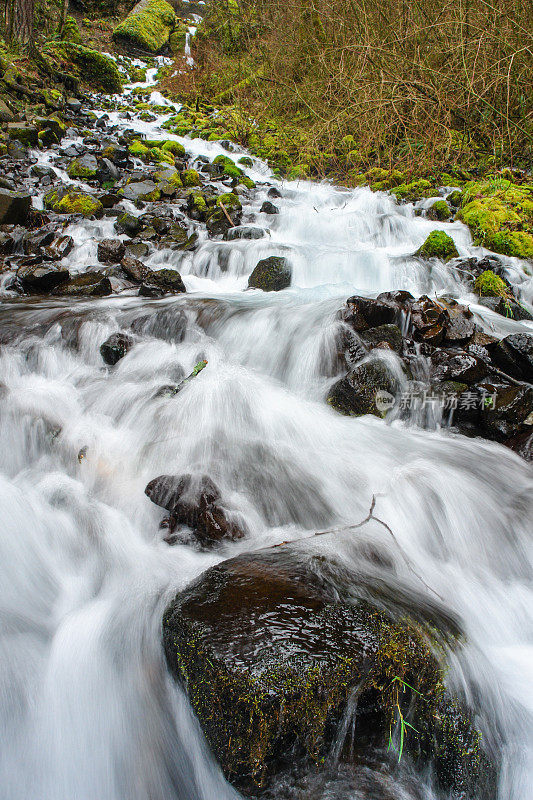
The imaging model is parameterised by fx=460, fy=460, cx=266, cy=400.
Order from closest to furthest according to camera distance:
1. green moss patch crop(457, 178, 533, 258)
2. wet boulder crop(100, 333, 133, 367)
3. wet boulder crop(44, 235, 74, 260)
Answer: wet boulder crop(100, 333, 133, 367)
wet boulder crop(44, 235, 74, 260)
green moss patch crop(457, 178, 533, 258)

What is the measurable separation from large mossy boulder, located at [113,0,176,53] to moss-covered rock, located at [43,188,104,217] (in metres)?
23.4

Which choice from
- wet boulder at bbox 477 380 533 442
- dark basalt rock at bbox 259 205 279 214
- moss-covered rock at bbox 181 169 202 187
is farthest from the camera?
moss-covered rock at bbox 181 169 202 187

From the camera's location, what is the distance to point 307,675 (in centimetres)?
141

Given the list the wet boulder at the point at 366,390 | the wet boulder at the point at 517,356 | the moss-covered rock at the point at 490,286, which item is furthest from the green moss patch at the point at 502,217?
the wet boulder at the point at 366,390

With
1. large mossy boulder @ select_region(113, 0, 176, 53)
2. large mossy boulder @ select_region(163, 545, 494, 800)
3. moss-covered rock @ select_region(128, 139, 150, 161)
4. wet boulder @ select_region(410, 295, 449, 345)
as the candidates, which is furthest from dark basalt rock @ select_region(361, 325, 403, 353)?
large mossy boulder @ select_region(113, 0, 176, 53)

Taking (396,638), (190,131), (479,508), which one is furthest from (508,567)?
(190,131)

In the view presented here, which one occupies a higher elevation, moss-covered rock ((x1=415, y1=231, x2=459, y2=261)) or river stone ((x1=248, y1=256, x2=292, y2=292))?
moss-covered rock ((x1=415, y1=231, x2=459, y2=261))

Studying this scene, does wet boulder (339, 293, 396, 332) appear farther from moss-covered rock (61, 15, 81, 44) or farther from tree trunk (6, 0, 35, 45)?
moss-covered rock (61, 15, 81, 44)

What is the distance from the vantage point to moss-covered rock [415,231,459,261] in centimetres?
658

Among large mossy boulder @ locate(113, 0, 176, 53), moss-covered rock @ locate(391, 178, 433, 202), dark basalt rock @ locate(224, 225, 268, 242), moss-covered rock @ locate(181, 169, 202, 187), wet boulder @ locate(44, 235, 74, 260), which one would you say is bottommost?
wet boulder @ locate(44, 235, 74, 260)

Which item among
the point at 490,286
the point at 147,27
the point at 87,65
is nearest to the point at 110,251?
the point at 490,286

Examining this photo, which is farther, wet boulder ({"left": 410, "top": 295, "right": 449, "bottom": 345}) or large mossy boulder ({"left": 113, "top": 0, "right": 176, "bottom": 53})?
large mossy boulder ({"left": 113, "top": 0, "right": 176, "bottom": 53})

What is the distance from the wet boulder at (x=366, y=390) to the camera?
3807 mm

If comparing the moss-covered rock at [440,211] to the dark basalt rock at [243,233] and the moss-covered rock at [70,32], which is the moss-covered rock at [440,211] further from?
the moss-covered rock at [70,32]
